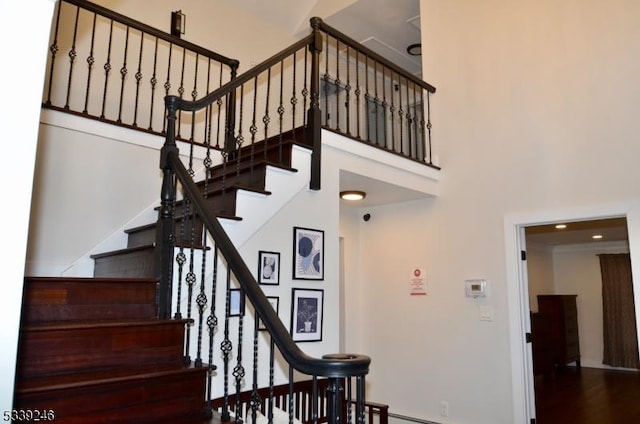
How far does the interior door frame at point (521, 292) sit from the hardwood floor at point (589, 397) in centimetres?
136

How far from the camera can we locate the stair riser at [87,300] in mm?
2305

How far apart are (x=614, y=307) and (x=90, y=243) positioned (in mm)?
9346

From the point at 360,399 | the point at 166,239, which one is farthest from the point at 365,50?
the point at 360,399

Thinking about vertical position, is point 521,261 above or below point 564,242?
below

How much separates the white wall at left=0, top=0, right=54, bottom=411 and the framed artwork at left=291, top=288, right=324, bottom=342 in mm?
2379

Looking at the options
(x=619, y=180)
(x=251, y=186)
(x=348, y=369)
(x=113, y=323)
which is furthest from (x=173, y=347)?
(x=619, y=180)

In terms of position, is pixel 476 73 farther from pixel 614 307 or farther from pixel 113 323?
pixel 614 307

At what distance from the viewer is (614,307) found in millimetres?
9195

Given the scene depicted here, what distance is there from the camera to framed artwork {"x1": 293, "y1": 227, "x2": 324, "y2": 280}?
368cm

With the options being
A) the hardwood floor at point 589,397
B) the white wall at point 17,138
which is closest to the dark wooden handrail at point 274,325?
the white wall at point 17,138

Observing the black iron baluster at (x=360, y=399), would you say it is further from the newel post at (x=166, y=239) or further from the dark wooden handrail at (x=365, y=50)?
the dark wooden handrail at (x=365, y=50)

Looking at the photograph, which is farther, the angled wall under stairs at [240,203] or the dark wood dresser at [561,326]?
the dark wood dresser at [561,326]

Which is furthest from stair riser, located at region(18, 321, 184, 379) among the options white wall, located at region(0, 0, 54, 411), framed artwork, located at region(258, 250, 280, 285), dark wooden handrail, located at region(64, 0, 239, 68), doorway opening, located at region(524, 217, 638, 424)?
doorway opening, located at region(524, 217, 638, 424)

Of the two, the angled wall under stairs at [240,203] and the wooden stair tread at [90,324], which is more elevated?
the angled wall under stairs at [240,203]
